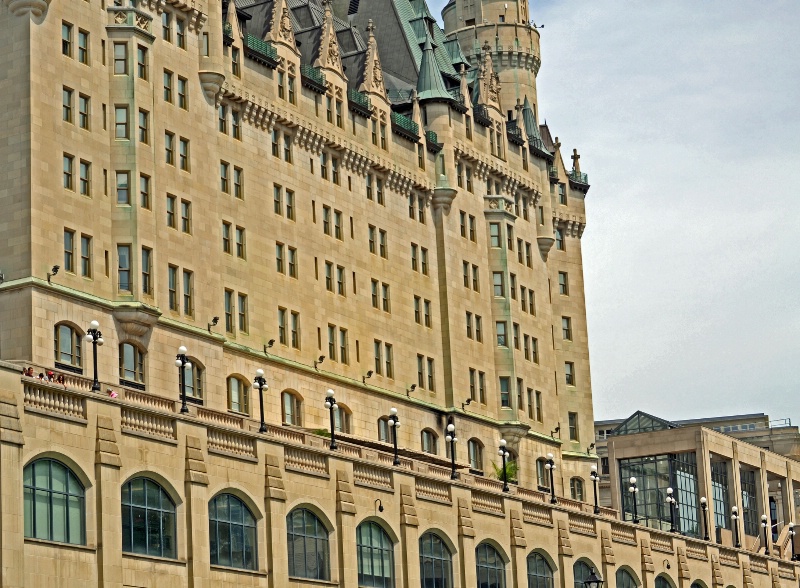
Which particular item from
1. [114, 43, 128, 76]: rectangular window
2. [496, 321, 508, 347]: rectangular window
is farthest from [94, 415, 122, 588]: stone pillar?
[496, 321, 508, 347]: rectangular window

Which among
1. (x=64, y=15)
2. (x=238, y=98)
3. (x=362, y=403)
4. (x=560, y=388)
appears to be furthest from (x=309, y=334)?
(x=560, y=388)

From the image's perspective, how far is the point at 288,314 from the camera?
350 feet

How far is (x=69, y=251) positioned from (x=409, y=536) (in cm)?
2139

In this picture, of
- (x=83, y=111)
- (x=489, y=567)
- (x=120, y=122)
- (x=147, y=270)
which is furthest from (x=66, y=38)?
(x=489, y=567)

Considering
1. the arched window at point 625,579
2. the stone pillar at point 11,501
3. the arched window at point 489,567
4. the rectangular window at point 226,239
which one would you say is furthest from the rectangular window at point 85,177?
the arched window at point 625,579

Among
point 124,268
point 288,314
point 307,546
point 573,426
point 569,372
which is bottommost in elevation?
point 307,546

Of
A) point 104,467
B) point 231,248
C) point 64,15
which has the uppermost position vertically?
point 64,15

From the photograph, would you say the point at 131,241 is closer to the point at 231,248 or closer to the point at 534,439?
the point at 231,248

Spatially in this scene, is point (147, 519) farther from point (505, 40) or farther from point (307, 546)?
point (505, 40)

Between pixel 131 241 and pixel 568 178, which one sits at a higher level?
pixel 568 178

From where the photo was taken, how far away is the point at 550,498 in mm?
102188

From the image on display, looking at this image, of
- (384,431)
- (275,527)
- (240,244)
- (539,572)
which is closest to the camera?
(275,527)

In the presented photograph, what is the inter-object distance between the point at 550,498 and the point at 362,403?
1487cm

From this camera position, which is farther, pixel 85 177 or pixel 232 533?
pixel 85 177
